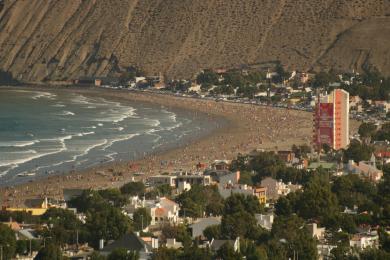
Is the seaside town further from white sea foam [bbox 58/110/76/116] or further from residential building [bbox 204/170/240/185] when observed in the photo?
white sea foam [bbox 58/110/76/116]

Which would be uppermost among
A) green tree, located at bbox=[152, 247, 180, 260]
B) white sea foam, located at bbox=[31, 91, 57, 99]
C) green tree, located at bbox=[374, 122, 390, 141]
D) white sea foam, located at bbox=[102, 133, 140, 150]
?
green tree, located at bbox=[152, 247, 180, 260]

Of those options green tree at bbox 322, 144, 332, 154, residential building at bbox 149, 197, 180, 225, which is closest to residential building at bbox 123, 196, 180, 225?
residential building at bbox 149, 197, 180, 225

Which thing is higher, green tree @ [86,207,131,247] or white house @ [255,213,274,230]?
green tree @ [86,207,131,247]

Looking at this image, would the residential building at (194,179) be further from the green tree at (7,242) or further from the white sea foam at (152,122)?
the white sea foam at (152,122)

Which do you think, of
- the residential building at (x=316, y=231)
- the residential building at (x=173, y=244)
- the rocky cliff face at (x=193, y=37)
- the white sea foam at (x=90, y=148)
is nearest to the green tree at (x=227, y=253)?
the residential building at (x=173, y=244)

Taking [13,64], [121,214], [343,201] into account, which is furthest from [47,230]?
[13,64]

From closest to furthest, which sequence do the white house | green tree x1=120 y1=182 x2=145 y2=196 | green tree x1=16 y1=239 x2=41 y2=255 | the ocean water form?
green tree x1=16 y1=239 x2=41 y2=255 < the white house < green tree x1=120 y1=182 x2=145 y2=196 < the ocean water

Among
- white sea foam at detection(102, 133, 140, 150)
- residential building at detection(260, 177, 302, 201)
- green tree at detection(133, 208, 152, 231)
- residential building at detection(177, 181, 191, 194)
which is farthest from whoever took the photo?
white sea foam at detection(102, 133, 140, 150)

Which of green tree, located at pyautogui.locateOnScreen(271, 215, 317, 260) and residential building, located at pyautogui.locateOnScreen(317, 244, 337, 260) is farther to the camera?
residential building, located at pyautogui.locateOnScreen(317, 244, 337, 260)
